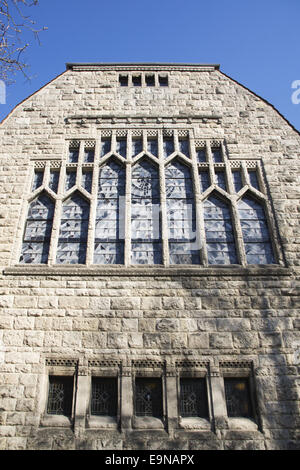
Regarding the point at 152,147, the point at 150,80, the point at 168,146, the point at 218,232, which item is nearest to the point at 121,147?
the point at 152,147

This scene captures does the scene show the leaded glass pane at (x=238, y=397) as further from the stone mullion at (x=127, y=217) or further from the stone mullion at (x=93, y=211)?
the stone mullion at (x=93, y=211)

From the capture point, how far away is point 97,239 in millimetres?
6812

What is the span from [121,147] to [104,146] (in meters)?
0.39

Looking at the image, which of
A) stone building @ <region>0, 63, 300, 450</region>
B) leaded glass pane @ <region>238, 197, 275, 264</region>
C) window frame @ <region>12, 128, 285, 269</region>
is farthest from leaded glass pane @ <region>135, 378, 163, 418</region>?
leaded glass pane @ <region>238, 197, 275, 264</region>

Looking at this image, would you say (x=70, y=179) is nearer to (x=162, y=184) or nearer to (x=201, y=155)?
(x=162, y=184)

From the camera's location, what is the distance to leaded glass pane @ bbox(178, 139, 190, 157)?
7961 mm

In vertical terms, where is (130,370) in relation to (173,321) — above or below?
below

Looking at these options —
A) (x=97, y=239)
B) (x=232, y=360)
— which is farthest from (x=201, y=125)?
(x=232, y=360)

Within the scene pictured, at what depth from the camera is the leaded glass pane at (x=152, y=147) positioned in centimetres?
798

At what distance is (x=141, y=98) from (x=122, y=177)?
2.33 metres

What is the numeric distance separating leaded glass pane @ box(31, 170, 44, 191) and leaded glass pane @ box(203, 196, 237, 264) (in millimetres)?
3499

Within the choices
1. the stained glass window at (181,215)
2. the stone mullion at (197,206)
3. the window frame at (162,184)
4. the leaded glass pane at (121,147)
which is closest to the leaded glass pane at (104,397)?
the window frame at (162,184)

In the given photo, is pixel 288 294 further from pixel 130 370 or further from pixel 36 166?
pixel 36 166

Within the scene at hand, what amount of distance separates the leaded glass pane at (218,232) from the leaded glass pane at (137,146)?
195 centimetres
